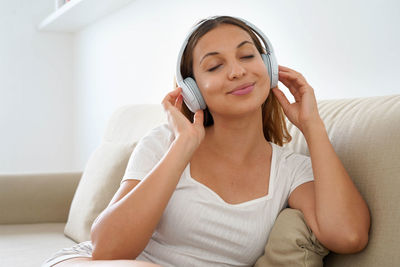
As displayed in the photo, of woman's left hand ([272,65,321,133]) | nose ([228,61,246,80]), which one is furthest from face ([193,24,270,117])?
woman's left hand ([272,65,321,133])

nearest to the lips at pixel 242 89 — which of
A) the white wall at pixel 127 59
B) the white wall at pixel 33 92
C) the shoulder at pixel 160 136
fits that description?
the shoulder at pixel 160 136

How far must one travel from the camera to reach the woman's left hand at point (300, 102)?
1.26m

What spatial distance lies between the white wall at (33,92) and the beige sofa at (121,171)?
176 cm

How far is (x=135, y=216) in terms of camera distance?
3.61ft

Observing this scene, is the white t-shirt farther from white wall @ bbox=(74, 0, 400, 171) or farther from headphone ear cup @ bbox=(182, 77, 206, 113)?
white wall @ bbox=(74, 0, 400, 171)

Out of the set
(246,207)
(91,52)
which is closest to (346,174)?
(246,207)

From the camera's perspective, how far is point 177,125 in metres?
1.23

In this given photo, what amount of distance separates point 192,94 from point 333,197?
0.44m

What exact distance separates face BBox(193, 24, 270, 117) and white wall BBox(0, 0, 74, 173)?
3093mm

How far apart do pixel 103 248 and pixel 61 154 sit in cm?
323

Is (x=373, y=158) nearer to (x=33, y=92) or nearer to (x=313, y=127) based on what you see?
(x=313, y=127)

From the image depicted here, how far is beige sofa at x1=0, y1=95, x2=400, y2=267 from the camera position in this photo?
107 cm

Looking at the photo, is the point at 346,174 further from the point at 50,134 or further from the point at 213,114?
the point at 50,134

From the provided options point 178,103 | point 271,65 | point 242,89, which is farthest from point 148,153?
point 271,65
